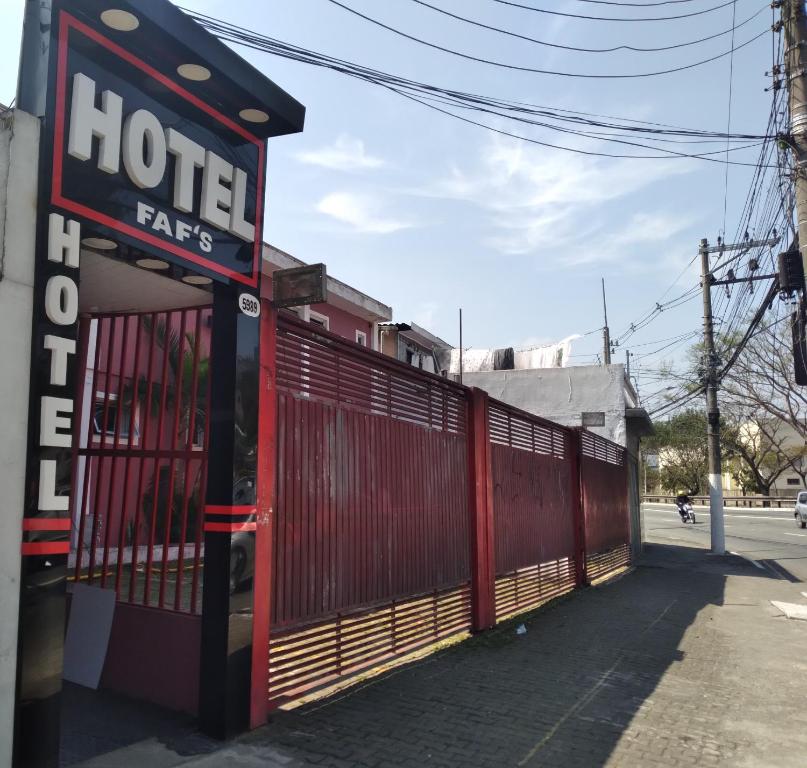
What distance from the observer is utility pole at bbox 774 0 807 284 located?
31.3ft

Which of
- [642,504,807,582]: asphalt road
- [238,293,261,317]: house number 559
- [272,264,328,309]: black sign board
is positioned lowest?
[642,504,807,582]: asphalt road

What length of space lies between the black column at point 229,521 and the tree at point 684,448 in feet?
187

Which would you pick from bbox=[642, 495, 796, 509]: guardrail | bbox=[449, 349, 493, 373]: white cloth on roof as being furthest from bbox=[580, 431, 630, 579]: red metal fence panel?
bbox=[642, 495, 796, 509]: guardrail

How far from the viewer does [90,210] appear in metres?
3.50

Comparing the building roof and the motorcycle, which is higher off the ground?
the building roof

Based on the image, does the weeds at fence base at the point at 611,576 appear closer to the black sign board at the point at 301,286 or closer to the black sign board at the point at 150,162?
the black sign board at the point at 301,286

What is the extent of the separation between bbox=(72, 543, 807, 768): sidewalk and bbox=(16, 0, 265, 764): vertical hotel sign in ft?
4.26

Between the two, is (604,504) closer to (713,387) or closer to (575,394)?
(575,394)

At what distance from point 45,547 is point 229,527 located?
1.24 metres

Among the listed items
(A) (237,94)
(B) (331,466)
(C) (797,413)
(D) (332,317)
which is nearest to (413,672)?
(B) (331,466)

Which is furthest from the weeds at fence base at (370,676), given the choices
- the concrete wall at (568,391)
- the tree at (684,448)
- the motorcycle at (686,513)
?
the tree at (684,448)

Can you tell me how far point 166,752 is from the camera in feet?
12.7

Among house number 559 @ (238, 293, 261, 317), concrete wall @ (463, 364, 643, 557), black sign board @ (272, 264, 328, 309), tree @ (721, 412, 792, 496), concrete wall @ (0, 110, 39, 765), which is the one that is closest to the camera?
concrete wall @ (0, 110, 39, 765)

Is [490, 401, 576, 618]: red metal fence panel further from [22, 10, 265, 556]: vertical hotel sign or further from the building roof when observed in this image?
the building roof
